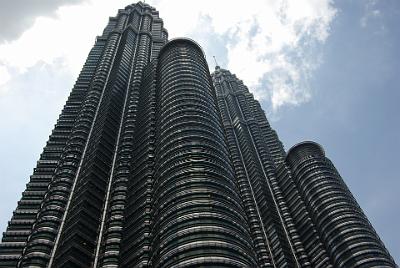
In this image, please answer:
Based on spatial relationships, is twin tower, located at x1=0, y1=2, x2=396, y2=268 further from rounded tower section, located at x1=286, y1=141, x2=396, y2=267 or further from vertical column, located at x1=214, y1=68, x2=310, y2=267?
vertical column, located at x1=214, y1=68, x2=310, y2=267

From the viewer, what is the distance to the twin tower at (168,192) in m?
93.6

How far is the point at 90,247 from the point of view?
103625 mm

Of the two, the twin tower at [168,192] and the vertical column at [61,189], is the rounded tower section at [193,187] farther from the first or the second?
the vertical column at [61,189]

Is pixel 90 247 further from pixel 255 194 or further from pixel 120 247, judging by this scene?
pixel 255 194

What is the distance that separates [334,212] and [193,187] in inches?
2205

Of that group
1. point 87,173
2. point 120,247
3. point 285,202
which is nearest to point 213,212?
point 120,247

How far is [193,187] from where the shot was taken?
3836 inches

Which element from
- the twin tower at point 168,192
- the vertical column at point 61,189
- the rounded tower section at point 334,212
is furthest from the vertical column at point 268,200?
the vertical column at point 61,189

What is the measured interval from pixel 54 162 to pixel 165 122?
35783 millimetres

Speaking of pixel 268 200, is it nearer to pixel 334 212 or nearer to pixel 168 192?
pixel 334 212

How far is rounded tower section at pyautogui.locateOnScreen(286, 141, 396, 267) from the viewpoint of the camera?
396ft

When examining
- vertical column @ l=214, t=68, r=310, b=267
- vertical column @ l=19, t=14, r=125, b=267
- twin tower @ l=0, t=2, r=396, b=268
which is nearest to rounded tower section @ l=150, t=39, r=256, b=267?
twin tower @ l=0, t=2, r=396, b=268

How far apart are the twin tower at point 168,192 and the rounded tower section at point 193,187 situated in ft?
0.94

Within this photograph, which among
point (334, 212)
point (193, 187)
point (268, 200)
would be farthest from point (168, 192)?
point (268, 200)
